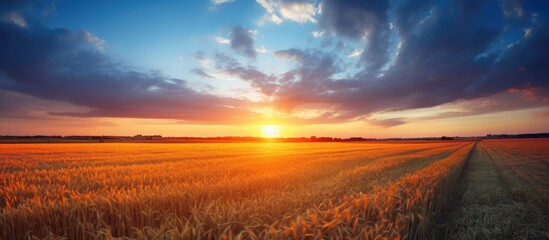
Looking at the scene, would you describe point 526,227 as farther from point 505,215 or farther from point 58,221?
point 58,221

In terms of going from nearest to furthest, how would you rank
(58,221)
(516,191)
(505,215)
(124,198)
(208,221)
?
1. (208,221)
2. (58,221)
3. (124,198)
4. (505,215)
5. (516,191)

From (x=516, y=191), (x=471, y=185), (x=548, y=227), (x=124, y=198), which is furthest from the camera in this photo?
(x=471, y=185)

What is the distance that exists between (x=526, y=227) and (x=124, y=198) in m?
8.78

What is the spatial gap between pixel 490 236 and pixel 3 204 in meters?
11.0

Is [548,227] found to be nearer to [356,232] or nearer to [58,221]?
[356,232]

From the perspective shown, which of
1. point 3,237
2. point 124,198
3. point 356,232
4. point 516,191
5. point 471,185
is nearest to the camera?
point 356,232

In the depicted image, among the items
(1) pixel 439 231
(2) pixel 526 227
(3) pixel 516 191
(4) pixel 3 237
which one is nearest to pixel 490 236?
(1) pixel 439 231

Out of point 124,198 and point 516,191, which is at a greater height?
point 124,198

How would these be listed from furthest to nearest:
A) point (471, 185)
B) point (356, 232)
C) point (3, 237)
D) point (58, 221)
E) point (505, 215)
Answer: point (471, 185), point (505, 215), point (58, 221), point (3, 237), point (356, 232)

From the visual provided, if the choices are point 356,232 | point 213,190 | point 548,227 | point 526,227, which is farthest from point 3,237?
point 548,227

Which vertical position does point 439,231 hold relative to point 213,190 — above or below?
below

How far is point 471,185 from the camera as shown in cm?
1157

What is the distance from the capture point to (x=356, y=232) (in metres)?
3.09

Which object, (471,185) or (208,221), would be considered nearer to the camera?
(208,221)
